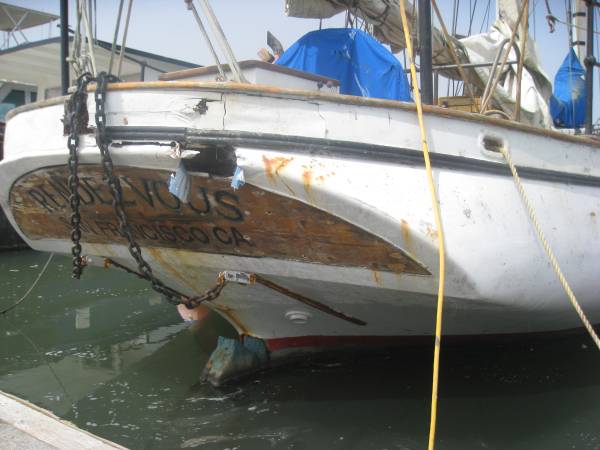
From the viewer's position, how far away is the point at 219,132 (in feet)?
9.33

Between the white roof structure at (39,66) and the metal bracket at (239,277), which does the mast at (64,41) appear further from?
the white roof structure at (39,66)

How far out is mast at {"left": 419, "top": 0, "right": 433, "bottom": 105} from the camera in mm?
3475

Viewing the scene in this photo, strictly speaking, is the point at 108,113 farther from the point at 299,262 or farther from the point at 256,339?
the point at 256,339

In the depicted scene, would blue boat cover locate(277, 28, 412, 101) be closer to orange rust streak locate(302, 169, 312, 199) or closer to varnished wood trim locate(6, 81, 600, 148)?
varnished wood trim locate(6, 81, 600, 148)

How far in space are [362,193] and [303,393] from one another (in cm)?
194

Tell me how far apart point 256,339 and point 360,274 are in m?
1.68

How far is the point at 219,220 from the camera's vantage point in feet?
10.4

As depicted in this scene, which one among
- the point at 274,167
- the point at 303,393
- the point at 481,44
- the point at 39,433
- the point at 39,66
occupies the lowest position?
the point at 303,393

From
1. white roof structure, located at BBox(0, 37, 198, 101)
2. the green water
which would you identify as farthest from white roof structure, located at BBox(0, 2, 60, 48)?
the green water

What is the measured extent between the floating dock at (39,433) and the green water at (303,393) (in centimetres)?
44

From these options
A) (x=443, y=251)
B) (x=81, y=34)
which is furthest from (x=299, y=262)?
(x=81, y=34)

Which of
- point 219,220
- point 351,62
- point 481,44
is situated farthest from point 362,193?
point 481,44

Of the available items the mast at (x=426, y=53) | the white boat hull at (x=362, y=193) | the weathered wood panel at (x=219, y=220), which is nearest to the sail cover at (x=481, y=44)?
the mast at (x=426, y=53)

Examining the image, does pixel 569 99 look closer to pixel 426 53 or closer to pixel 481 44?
pixel 481 44
